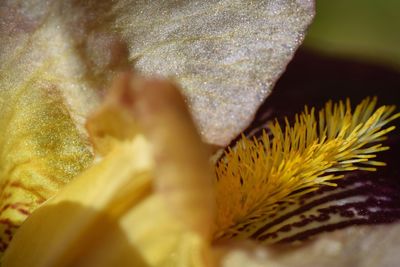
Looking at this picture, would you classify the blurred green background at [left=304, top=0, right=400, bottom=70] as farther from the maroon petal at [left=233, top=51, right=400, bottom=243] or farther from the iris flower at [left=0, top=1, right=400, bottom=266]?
the iris flower at [left=0, top=1, right=400, bottom=266]

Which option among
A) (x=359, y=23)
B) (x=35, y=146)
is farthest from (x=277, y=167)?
(x=359, y=23)

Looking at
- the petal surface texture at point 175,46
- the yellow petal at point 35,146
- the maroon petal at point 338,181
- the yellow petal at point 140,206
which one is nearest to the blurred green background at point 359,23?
the maroon petal at point 338,181

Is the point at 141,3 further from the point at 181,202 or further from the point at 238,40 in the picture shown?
the point at 181,202

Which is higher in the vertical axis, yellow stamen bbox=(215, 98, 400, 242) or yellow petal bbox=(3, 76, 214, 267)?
yellow petal bbox=(3, 76, 214, 267)

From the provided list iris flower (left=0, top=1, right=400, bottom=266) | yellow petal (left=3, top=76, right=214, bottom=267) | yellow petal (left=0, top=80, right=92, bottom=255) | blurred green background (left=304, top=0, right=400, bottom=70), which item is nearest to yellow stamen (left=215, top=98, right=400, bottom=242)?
iris flower (left=0, top=1, right=400, bottom=266)

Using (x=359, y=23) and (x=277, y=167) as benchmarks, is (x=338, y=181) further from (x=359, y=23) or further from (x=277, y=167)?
(x=359, y=23)

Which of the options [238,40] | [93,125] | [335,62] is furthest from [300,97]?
[93,125]
